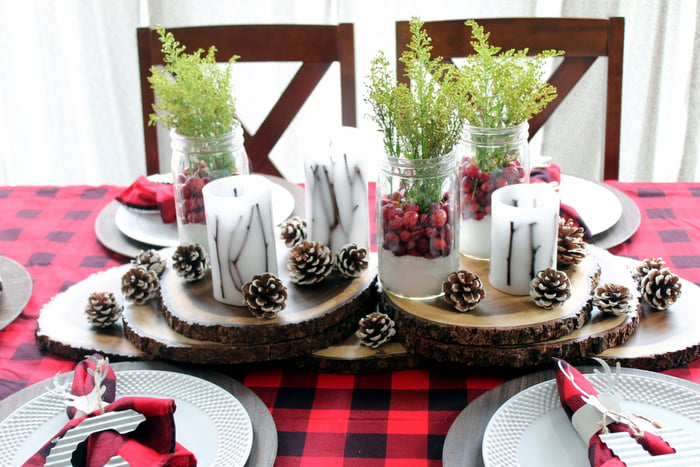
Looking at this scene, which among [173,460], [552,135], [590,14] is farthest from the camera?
[552,135]

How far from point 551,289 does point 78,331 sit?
605mm

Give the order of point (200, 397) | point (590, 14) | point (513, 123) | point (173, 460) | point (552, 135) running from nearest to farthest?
point (173, 460), point (200, 397), point (513, 123), point (590, 14), point (552, 135)

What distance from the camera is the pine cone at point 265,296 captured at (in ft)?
2.98

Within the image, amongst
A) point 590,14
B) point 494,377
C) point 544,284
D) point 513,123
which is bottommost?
point 494,377

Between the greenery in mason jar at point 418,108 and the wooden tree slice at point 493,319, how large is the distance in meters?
0.15

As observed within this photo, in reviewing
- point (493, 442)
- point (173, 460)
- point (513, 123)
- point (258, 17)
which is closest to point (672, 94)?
point (258, 17)

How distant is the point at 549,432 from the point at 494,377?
14 centimetres

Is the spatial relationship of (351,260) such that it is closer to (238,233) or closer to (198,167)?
(238,233)

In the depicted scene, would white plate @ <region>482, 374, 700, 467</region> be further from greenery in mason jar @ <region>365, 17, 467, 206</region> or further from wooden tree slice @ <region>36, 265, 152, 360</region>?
wooden tree slice @ <region>36, 265, 152, 360</region>

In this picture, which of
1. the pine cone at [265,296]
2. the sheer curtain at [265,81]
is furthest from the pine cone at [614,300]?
the sheer curtain at [265,81]

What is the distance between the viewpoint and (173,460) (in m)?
0.69

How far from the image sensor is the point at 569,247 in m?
1.00

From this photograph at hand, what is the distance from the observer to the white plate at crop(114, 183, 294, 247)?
1237 millimetres

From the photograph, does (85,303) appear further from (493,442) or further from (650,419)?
(650,419)
